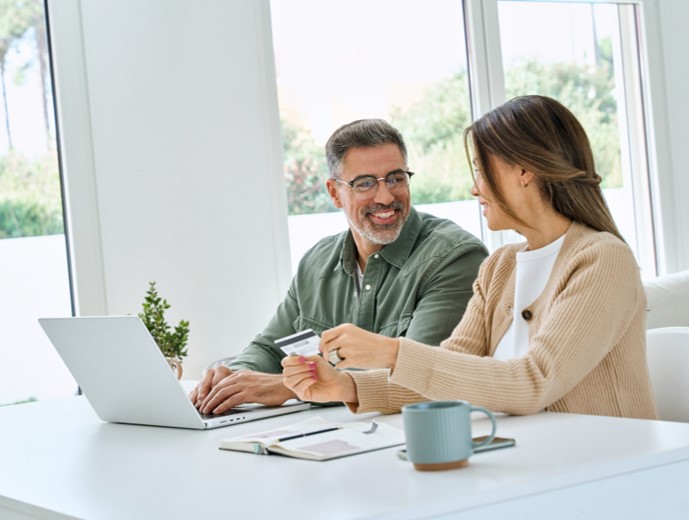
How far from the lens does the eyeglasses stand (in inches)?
104

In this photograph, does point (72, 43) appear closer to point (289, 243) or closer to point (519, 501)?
point (289, 243)

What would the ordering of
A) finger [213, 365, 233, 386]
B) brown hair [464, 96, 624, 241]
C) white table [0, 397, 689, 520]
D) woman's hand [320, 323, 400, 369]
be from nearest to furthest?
white table [0, 397, 689, 520]
woman's hand [320, 323, 400, 369]
brown hair [464, 96, 624, 241]
finger [213, 365, 233, 386]

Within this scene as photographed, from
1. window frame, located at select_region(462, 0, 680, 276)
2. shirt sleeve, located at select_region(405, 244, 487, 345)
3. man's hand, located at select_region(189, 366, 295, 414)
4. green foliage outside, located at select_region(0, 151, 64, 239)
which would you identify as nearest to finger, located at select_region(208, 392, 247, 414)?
man's hand, located at select_region(189, 366, 295, 414)

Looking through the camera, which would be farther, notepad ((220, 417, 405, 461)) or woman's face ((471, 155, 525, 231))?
woman's face ((471, 155, 525, 231))

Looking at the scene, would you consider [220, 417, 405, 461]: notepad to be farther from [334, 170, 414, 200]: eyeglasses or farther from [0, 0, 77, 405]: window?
[0, 0, 77, 405]: window

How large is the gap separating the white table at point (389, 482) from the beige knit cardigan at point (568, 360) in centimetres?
6

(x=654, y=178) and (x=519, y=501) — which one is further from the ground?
(x=654, y=178)

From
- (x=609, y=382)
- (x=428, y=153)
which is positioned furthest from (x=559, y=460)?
(x=428, y=153)

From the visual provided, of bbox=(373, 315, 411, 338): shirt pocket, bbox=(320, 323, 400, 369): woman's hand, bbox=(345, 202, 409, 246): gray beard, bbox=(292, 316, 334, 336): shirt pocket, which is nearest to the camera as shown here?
bbox=(320, 323, 400, 369): woman's hand

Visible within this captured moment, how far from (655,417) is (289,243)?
2264mm

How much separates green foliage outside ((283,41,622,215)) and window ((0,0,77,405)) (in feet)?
3.11

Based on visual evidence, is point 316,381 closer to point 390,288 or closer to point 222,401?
point 222,401

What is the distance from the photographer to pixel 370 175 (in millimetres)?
2635

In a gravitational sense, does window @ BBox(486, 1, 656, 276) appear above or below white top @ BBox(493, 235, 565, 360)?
above
